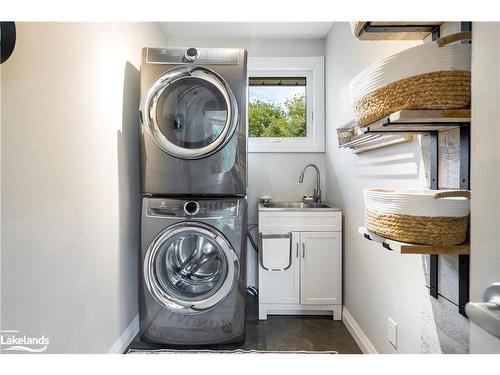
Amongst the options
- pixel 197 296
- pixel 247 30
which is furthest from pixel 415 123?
pixel 247 30

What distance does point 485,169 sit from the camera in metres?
0.48

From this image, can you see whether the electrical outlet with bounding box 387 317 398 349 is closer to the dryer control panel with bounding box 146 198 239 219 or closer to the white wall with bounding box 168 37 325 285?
the dryer control panel with bounding box 146 198 239 219

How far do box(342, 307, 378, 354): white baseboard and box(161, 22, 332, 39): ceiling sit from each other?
2.30 m

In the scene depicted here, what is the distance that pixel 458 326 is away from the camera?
0.84 m

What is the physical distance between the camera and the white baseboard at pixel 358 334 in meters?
1.52

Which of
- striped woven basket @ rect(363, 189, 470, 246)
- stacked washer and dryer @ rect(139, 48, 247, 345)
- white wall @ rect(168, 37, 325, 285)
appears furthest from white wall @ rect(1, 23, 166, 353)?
striped woven basket @ rect(363, 189, 470, 246)

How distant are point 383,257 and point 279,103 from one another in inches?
69.3

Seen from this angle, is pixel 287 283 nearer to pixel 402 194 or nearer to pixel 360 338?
pixel 360 338

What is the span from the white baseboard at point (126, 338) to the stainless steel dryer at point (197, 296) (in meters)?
0.10

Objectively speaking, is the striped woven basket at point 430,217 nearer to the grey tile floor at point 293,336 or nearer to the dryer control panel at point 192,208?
the dryer control panel at point 192,208

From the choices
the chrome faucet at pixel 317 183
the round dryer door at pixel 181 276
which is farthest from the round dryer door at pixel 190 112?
the chrome faucet at pixel 317 183

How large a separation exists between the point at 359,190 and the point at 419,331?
82 cm

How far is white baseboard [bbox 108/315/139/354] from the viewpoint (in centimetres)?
153

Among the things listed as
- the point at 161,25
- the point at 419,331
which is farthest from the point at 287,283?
the point at 161,25
